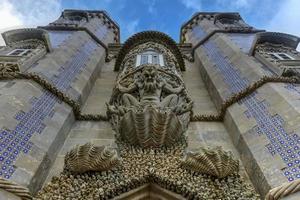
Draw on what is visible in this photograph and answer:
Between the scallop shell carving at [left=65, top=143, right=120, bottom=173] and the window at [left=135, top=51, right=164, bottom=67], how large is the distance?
486 centimetres

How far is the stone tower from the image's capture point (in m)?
5.21

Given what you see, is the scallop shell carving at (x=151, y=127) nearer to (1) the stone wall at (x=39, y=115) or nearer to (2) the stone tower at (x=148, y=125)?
(2) the stone tower at (x=148, y=125)

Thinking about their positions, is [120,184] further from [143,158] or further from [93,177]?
[143,158]

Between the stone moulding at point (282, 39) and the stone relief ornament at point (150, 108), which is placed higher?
the stone moulding at point (282, 39)

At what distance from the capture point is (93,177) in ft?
17.3

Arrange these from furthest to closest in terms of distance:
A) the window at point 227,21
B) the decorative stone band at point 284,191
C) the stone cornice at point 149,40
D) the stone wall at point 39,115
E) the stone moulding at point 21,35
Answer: the window at point 227,21 → the stone cornice at point 149,40 → the stone moulding at point 21,35 → the stone wall at point 39,115 → the decorative stone band at point 284,191

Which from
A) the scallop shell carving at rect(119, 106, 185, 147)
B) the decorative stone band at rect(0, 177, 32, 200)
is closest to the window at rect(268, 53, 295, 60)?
the scallop shell carving at rect(119, 106, 185, 147)

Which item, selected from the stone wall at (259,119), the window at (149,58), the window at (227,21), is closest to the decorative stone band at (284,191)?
the stone wall at (259,119)

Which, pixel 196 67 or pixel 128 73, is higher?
pixel 196 67

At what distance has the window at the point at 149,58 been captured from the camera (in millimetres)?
10133

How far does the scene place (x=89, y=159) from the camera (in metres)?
5.30

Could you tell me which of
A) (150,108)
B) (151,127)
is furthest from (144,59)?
(151,127)

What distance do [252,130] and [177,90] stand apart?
79.9 inches

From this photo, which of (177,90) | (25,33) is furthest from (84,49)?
(177,90)
